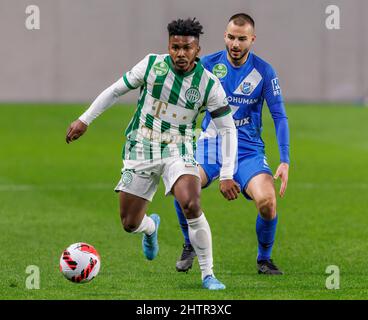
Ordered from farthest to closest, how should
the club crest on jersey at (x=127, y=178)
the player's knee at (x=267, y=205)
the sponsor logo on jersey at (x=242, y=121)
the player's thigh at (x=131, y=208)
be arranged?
the sponsor logo on jersey at (x=242, y=121), the player's knee at (x=267, y=205), the player's thigh at (x=131, y=208), the club crest on jersey at (x=127, y=178)

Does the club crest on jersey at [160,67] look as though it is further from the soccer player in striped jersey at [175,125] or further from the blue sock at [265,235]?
the blue sock at [265,235]

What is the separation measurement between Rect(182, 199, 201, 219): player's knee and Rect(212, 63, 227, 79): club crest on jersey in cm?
174

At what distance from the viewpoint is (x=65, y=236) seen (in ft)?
36.1

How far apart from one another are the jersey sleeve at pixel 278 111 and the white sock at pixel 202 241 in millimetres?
1247

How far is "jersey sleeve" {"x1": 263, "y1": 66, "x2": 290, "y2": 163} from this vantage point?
29.0 ft

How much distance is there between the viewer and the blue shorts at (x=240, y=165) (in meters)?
9.02

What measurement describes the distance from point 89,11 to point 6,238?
19.6 meters

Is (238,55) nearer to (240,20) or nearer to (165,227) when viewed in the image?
(240,20)

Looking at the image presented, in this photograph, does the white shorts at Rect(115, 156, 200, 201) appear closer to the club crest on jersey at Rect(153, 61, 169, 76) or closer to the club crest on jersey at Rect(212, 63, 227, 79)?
the club crest on jersey at Rect(153, 61, 169, 76)

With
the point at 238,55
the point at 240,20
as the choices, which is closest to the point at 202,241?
the point at 238,55

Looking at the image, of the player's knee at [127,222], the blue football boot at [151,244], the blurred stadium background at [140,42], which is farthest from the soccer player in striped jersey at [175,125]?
the blurred stadium background at [140,42]

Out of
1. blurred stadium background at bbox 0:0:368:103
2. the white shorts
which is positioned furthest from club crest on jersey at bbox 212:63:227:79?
blurred stadium background at bbox 0:0:368:103
